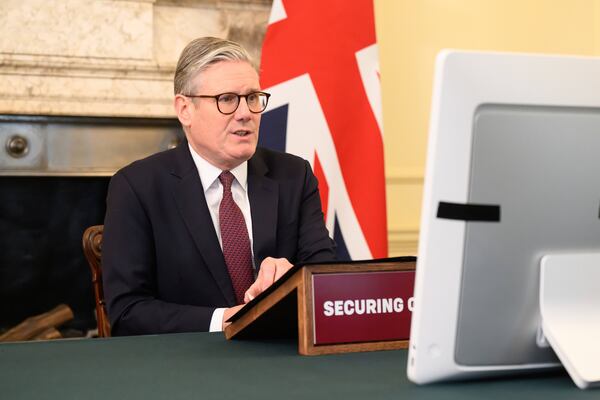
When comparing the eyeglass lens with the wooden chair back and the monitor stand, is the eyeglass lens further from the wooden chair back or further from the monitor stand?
the monitor stand

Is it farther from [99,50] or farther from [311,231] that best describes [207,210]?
[99,50]

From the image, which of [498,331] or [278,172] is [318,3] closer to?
[278,172]

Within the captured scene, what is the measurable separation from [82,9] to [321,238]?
183 centimetres

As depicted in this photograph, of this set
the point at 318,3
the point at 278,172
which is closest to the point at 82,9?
the point at 318,3

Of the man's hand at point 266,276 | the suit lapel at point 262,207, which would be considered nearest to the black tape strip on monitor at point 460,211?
the man's hand at point 266,276

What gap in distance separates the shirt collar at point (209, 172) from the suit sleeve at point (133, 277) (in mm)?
192

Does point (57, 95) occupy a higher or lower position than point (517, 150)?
higher

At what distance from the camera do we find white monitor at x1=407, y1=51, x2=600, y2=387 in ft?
3.34

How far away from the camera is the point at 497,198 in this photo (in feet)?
3.39

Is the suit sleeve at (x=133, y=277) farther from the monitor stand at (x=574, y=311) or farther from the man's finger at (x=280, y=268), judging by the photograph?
the monitor stand at (x=574, y=311)

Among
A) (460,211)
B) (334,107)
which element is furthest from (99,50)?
(460,211)

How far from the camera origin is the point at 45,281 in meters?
3.79

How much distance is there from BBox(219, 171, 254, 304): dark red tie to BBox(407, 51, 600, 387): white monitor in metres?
1.09

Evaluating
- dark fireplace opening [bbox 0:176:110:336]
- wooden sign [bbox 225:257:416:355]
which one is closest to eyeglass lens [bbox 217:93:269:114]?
wooden sign [bbox 225:257:416:355]
